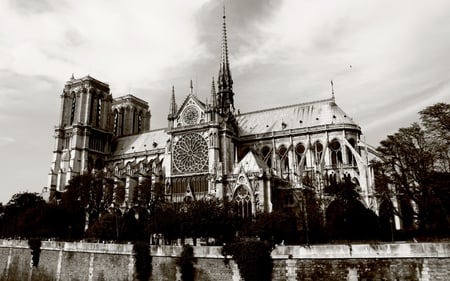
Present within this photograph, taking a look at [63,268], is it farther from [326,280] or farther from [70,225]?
[326,280]

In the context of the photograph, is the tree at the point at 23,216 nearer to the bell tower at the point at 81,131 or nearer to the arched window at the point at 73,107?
the bell tower at the point at 81,131

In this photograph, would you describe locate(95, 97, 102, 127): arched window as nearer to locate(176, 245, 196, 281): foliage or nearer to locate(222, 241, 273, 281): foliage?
locate(176, 245, 196, 281): foliage

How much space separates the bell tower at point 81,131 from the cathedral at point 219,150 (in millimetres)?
152

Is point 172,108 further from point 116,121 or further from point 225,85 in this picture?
point 116,121

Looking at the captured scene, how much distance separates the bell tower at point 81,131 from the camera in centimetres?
6006

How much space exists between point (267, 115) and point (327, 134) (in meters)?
10.6

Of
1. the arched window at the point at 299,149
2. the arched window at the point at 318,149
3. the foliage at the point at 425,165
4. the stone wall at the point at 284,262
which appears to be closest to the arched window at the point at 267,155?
the arched window at the point at 299,149

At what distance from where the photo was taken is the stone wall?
688 inches

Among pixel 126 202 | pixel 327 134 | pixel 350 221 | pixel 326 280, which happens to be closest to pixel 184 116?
pixel 126 202

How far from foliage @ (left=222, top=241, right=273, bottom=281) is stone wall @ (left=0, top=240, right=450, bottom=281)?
409 millimetres

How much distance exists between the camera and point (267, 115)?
56.7 meters

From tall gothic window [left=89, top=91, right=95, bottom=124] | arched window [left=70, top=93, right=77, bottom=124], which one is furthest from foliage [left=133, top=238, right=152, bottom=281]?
arched window [left=70, top=93, right=77, bottom=124]

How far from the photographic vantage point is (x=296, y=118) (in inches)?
2108

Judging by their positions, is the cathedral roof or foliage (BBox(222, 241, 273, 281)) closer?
foliage (BBox(222, 241, 273, 281))
